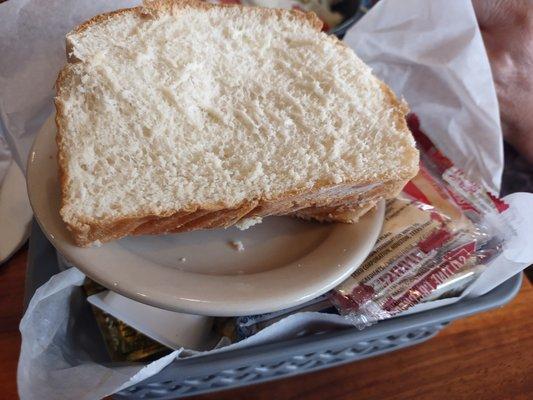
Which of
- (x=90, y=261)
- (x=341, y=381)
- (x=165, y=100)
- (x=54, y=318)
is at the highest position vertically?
(x=165, y=100)

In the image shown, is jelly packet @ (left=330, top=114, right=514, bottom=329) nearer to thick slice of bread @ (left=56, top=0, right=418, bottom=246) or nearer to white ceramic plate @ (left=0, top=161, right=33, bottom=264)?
thick slice of bread @ (left=56, top=0, right=418, bottom=246)

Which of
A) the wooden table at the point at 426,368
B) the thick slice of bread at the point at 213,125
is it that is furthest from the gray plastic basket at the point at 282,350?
the thick slice of bread at the point at 213,125

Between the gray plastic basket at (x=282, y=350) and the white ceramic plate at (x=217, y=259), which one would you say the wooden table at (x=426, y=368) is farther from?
the white ceramic plate at (x=217, y=259)

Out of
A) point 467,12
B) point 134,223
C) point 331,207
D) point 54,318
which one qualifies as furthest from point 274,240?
point 467,12

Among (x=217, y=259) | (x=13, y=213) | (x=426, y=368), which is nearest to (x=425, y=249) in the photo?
(x=426, y=368)

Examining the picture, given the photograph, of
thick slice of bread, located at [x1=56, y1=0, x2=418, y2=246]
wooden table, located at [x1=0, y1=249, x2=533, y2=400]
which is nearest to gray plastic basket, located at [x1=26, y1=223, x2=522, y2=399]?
wooden table, located at [x1=0, y1=249, x2=533, y2=400]

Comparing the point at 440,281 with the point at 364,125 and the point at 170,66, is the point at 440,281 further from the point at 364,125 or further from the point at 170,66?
the point at 170,66
